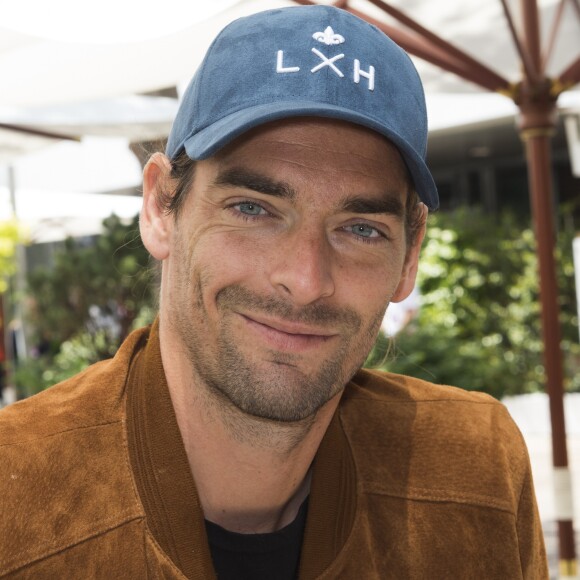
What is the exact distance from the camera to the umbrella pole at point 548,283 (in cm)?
358

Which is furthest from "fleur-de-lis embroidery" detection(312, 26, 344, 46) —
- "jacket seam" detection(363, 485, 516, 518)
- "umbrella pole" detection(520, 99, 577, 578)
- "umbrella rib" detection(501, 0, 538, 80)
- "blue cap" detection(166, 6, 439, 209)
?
"umbrella pole" detection(520, 99, 577, 578)

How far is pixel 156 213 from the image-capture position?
186 cm

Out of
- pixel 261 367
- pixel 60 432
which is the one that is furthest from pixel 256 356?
pixel 60 432

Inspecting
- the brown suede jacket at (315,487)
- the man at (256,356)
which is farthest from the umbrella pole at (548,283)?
the man at (256,356)

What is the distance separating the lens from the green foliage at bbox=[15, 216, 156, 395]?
657 cm

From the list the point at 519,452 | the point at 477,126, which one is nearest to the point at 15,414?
the point at 519,452

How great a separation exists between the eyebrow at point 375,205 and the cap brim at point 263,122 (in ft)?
0.33

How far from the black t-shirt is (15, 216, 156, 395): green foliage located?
4.61 m

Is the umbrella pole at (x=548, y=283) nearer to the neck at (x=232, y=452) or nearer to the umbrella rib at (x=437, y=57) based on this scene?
the umbrella rib at (x=437, y=57)

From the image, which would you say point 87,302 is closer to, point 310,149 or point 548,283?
point 548,283

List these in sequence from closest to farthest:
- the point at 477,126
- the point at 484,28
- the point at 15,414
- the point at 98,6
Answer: the point at 15,414
the point at 98,6
the point at 484,28
the point at 477,126

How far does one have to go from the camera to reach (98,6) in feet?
11.5

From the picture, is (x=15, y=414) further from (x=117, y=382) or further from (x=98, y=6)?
(x=98, y=6)

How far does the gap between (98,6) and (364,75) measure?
88.1 inches
